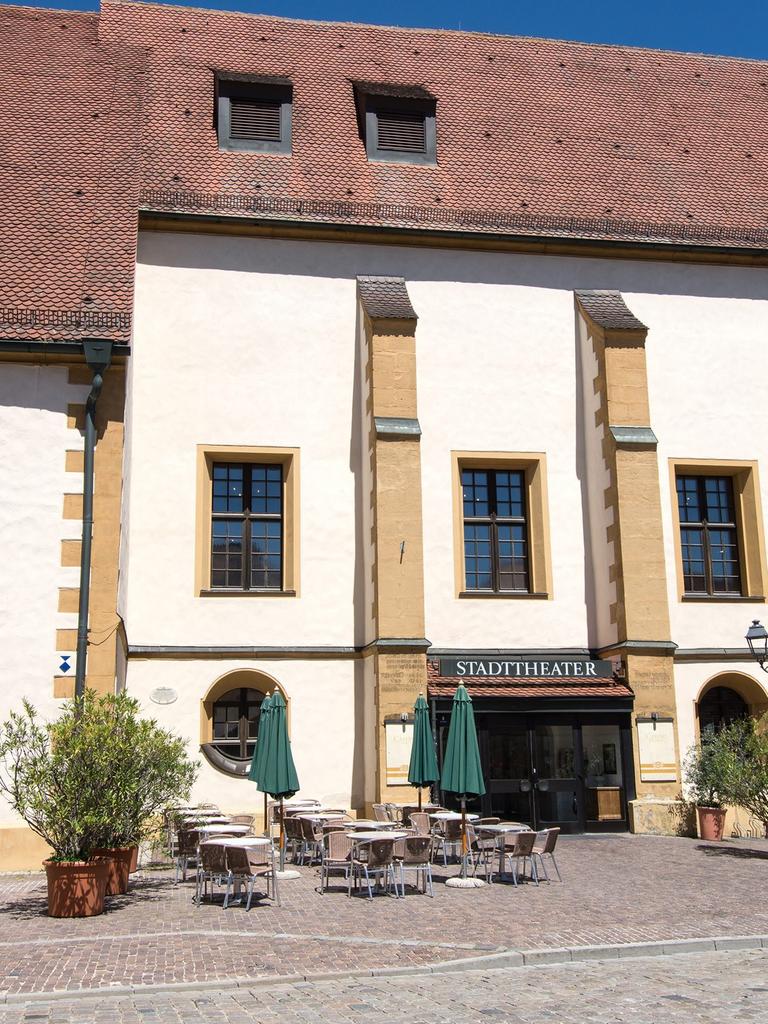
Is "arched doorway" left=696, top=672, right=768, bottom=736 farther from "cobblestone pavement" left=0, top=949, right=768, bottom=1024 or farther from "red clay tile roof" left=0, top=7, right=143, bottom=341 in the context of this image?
"red clay tile roof" left=0, top=7, right=143, bottom=341

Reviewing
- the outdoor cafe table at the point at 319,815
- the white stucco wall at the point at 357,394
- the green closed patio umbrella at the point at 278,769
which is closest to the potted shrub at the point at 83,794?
the green closed patio umbrella at the point at 278,769

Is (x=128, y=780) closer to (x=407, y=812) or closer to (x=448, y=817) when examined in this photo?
(x=448, y=817)

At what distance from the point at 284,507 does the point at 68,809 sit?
9.15 metres

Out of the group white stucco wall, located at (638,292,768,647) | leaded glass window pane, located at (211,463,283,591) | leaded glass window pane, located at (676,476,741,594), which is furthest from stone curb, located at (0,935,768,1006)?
leaded glass window pane, located at (676,476,741,594)

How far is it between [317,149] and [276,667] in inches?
417

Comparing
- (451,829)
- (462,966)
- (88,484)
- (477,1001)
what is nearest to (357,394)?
(88,484)

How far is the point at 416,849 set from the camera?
43.0 ft

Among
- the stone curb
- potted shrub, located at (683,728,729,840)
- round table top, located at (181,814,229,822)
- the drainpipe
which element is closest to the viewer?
the stone curb

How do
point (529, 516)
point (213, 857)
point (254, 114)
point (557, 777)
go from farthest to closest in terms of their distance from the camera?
point (254, 114) < point (529, 516) < point (557, 777) < point (213, 857)

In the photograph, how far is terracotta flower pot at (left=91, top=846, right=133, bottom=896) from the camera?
506 inches

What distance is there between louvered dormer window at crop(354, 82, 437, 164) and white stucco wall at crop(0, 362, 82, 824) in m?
10.0

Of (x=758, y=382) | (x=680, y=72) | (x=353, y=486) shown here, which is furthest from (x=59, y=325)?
(x=680, y=72)

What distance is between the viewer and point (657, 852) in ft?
55.0

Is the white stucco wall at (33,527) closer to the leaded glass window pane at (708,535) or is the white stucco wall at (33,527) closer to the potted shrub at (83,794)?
the potted shrub at (83,794)
